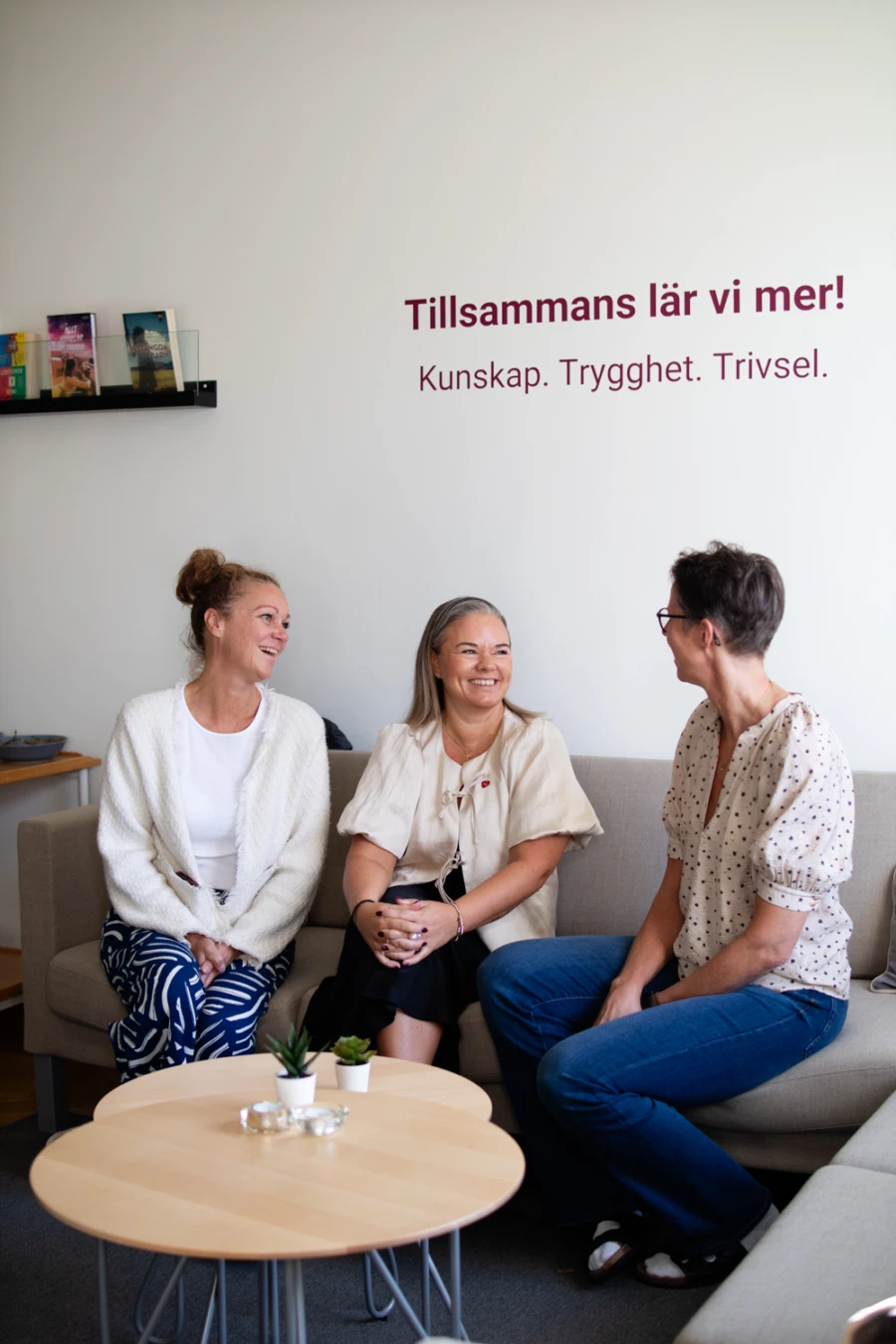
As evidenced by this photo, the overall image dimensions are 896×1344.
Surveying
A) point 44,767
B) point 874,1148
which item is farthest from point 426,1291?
point 44,767

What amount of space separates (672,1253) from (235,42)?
308 cm

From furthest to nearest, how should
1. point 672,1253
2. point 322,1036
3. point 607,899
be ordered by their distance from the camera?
point 607,899, point 322,1036, point 672,1253

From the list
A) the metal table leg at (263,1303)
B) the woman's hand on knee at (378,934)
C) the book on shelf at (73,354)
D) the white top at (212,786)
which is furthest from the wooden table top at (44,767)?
the metal table leg at (263,1303)

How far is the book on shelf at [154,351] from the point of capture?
3428 millimetres

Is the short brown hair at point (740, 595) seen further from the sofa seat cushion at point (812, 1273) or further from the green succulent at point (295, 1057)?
the green succulent at point (295, 1057)

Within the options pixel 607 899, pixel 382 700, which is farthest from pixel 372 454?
pixel 607 899

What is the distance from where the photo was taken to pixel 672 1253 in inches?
83.4

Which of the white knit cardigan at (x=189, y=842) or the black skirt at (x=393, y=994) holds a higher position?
the white knit cardigan at (x=189, y=842)

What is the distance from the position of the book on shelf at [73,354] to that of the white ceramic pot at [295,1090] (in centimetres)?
238

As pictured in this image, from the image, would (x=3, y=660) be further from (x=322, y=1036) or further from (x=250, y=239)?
(x=322, y=1036)

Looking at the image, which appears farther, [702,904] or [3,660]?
[3,660]

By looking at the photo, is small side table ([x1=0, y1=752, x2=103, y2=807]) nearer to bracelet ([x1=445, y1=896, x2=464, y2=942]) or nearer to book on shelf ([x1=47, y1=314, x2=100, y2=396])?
book on shelf ([x1=47, y1=314, x2=100, y2=396])

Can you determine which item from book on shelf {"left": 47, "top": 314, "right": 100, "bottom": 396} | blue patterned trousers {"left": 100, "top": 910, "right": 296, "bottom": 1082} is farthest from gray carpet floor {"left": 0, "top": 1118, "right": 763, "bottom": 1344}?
book on shelf {"left": 47, "top": 314, "right": 100, "bottom": 396}

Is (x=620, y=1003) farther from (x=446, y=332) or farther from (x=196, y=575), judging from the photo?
(x=446, y=332)
